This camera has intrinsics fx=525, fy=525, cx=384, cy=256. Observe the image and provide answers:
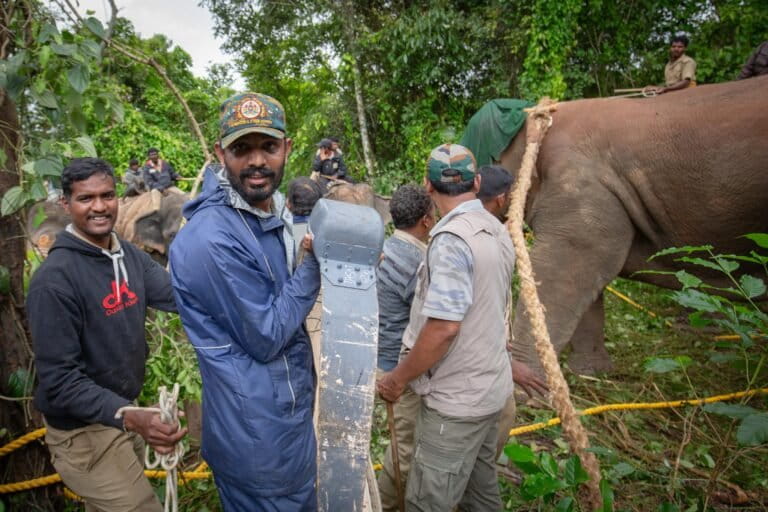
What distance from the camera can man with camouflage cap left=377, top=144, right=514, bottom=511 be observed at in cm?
230

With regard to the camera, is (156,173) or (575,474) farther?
(156,173)

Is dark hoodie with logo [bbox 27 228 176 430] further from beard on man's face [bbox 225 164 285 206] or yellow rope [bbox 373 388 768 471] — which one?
yellow rope [bbox 373 388 768 471]

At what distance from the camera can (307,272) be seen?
1.78 metres

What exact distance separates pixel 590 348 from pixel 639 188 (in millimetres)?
1746

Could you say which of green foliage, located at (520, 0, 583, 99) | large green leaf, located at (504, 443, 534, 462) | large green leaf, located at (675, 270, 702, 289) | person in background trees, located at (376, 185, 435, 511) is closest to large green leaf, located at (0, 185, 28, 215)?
person in background trees, located at (376, 185, 435, 511)

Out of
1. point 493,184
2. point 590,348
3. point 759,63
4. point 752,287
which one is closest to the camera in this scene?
point 752,287

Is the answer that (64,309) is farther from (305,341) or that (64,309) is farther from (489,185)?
(489,185)

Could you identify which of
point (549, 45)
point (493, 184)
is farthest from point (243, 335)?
point (549, 45)

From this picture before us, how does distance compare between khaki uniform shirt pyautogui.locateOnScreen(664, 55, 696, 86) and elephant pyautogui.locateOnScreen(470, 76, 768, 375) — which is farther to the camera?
khaki uniform shirt pyautogui.locateOnScreen(664, 55, 696, 86)

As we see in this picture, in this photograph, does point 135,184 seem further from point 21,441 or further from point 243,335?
point 243,335

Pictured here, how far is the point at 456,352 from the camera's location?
2443 millimetres

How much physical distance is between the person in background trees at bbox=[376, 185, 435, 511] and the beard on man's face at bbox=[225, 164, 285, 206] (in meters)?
1.31

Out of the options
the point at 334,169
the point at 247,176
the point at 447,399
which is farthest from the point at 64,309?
the point at 334,169

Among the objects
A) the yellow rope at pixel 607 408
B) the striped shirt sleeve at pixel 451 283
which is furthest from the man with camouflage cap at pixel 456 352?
the yellow rope at pixel 607 408
